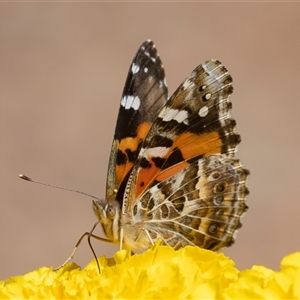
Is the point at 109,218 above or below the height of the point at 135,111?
below

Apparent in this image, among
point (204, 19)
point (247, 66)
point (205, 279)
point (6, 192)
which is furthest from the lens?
point (204, 19)

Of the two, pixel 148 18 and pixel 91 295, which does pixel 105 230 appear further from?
pixel 148 18

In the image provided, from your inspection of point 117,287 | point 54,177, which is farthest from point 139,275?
point 54,177

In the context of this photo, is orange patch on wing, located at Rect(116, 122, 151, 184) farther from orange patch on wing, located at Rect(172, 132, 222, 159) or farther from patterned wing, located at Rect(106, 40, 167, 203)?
orange patch on wing, located at Rect(172, 132, 222, 159)

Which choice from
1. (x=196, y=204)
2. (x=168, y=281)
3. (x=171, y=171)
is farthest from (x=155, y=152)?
(x=168, y=281)

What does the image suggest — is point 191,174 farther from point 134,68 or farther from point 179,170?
point 134,68

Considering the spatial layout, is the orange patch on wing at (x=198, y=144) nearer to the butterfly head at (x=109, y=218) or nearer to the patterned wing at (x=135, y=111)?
the patterned wing at (x=135, y=111)
